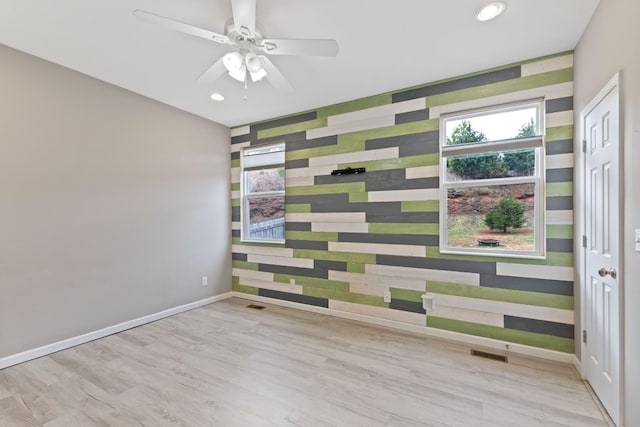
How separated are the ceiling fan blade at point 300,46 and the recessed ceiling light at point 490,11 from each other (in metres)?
1.13

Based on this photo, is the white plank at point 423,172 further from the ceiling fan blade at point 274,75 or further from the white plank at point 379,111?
the ceiling fan blade at point 274,75

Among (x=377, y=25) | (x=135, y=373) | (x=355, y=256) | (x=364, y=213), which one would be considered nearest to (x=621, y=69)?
(x=377, y=25)

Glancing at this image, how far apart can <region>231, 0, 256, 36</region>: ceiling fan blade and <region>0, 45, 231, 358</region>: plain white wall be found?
227cm

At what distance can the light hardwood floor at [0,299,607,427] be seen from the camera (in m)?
1.81

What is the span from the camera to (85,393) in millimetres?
2062

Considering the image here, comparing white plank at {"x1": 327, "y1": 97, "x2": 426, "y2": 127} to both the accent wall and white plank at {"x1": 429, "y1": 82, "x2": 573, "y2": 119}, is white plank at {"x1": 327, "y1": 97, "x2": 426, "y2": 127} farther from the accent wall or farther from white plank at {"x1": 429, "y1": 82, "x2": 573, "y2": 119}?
white plank at {"x1": 429, "y1": 82, "x2": 573, "y2": 119}

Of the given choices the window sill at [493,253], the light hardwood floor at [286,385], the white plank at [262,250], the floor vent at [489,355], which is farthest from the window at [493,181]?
the white plank at [262,250]

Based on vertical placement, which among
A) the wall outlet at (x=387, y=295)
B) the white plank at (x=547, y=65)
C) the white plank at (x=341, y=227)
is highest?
the white plank at (x=547, y=65)

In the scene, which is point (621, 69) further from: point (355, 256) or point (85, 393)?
point (85, 393)

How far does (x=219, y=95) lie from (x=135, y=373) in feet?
10.1

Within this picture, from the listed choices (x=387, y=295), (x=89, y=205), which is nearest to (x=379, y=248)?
(x=387, y=295)

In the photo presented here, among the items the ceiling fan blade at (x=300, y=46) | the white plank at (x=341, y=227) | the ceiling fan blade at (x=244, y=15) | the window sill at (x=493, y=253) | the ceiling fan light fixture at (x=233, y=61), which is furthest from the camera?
the white plank at (x=341, y=227)

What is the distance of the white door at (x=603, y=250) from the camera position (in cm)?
171

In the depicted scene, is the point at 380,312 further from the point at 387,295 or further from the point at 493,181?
the point at 493,181
